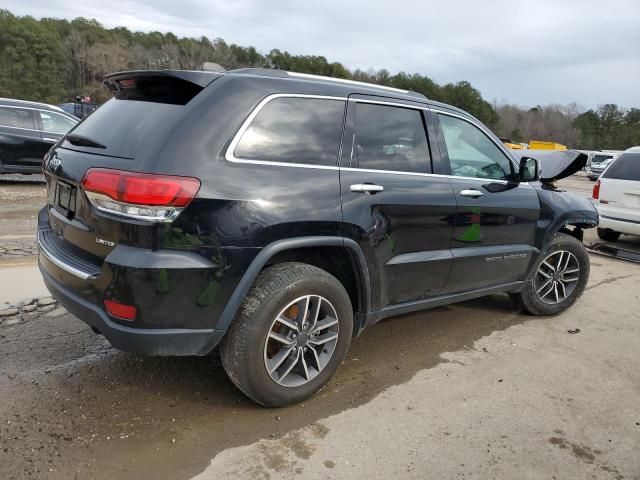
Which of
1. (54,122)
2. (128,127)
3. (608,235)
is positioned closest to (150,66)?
(54,122)

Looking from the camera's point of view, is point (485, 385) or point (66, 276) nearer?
point (66, 276)

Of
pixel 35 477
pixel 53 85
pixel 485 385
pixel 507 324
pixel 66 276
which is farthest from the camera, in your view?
pixel 53 85

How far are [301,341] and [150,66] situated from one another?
198ft

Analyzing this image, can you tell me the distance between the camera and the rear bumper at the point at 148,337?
2.60 meters

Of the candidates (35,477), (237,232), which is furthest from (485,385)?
(35,477)

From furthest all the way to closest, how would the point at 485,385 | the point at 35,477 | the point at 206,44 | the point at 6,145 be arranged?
the point at 206,44
the point at 6,145
the point at 485,385
the point at 35,477

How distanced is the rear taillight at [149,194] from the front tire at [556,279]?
133 inches

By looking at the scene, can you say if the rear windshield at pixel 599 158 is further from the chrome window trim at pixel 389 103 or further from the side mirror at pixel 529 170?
the chrome window trim at pixel 389 103

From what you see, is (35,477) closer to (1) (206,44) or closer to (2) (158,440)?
(2) (158,440)

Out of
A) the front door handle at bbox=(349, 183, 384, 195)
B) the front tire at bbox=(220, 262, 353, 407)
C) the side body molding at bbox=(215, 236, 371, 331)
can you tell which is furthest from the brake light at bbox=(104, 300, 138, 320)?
the front door handle at bbox=(349, 183, 384, 195)

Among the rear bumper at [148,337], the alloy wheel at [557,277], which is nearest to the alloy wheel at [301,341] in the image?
the rear bumper at [148,337]

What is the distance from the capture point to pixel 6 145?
35.2 ft

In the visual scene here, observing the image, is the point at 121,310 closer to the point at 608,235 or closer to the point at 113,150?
the point at 113,150

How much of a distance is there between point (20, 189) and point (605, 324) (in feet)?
36.1
